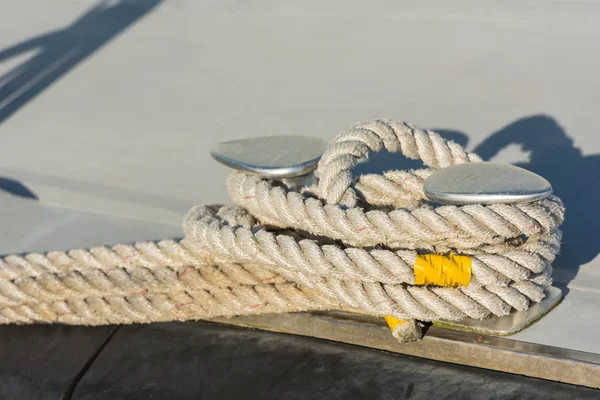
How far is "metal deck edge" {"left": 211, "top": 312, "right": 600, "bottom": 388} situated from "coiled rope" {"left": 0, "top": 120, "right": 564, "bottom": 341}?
0.09 ft

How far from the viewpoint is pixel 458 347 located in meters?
1.02

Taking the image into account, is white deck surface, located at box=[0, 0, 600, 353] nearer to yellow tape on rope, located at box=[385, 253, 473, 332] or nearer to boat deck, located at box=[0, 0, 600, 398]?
boat deck, located at box=[0, 0, 600, 398]

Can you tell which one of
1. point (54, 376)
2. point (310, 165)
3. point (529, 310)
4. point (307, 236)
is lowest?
point (54, 376)

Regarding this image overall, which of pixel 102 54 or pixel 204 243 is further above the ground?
pixel 102 54

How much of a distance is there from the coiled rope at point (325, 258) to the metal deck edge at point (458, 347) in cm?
3

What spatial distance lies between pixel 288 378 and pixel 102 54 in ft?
5.79

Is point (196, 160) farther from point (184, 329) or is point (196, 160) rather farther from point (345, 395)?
point (345, 395)

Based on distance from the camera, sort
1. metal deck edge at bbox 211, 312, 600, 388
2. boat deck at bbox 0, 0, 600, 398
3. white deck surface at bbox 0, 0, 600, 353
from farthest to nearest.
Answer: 1. white deck surface at bbox 0, 0, 600, 353
2. boat deck at bbox 0, 0, 600, 398
3. metal deck edge at bbox 211, 312, 600, 388

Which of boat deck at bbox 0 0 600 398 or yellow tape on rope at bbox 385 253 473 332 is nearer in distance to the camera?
yellow tape on rope at bbox 385 253 473 332

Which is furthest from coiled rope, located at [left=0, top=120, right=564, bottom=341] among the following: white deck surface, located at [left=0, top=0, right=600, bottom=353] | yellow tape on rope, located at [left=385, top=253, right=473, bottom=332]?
white deck surface, located at [left=0, top=0, right=600, bottom=353]

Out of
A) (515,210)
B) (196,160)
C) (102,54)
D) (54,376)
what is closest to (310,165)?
(515,210)

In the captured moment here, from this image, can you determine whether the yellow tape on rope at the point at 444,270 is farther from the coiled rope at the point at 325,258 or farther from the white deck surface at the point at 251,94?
the white deck surface at the point at 251,94

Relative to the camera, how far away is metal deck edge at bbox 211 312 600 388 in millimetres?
974

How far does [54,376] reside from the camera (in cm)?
112
